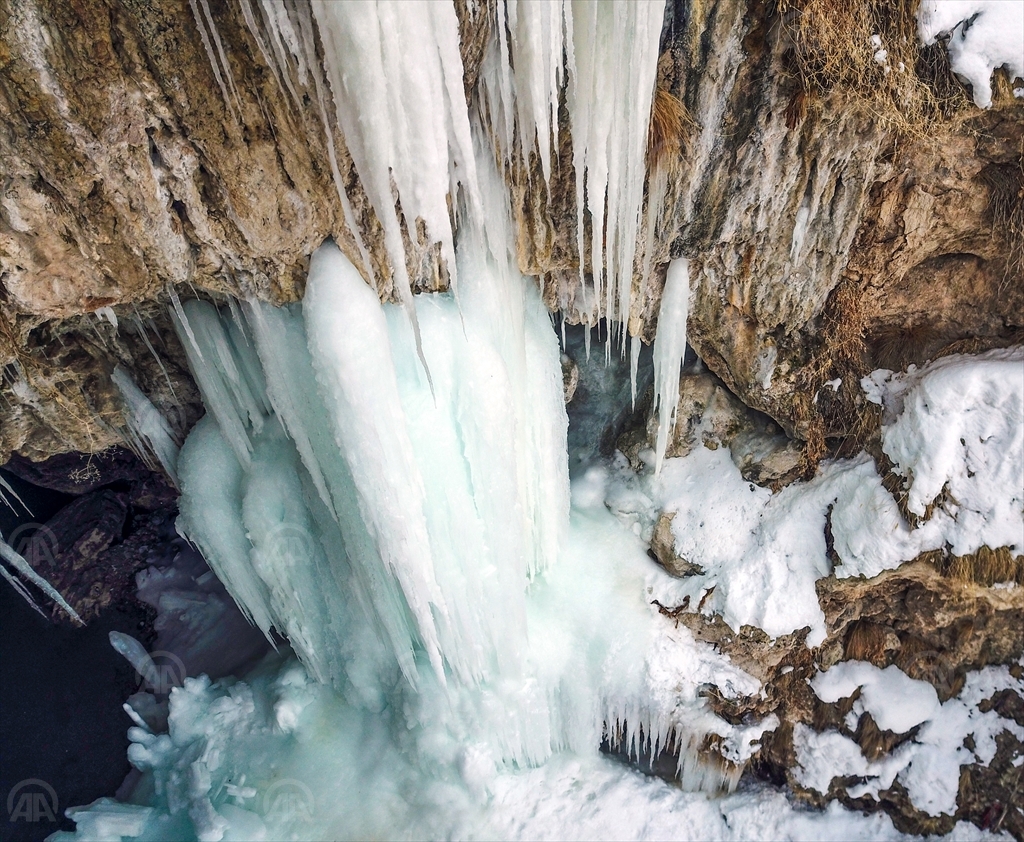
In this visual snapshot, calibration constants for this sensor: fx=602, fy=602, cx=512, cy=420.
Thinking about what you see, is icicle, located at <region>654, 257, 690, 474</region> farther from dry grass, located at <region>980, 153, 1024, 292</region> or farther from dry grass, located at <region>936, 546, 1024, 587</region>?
dry grass, located at <region>936, 546, 1024, 587</region>

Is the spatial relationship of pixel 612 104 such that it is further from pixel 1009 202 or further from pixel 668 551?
pixel 668 551

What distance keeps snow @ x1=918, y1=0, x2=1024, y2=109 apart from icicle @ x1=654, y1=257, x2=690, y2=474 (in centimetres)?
149

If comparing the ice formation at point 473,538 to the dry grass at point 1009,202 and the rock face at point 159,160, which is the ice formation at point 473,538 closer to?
the rock face at point 159,160

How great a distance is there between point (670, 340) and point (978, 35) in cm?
203

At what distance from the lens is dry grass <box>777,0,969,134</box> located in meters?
2.66

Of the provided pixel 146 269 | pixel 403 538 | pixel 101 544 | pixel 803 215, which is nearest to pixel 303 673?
pixel 403 538

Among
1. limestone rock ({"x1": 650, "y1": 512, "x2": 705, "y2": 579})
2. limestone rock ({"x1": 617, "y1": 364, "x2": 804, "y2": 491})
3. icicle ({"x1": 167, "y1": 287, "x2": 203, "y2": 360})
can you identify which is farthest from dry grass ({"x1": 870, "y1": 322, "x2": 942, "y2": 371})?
icicle ({"x1": 167, "y1": 287, "x2": 203, "y2": 360})

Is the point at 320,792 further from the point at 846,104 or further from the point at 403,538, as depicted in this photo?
the point at 846,104

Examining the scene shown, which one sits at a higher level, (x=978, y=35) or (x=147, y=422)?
(x=978, y=35)

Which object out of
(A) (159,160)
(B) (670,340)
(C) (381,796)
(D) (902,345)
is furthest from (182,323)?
(D) (902,345)

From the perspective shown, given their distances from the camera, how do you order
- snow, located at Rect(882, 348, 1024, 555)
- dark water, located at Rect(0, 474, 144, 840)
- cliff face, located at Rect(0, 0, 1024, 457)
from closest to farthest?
cliff face, located at Rect(0, 0, 1024, 457) < snow, located at Rect(882, 348, 1024, 555) < dark water, located at Rect(0, 474, 144, 840)

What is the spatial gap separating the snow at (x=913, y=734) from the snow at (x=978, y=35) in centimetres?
393

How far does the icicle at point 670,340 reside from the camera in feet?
12.2

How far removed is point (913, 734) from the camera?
454 cm
